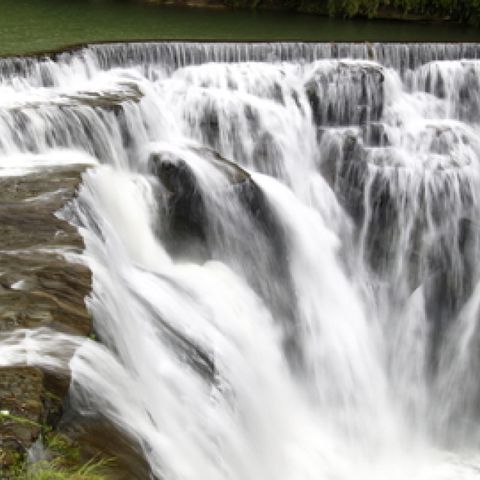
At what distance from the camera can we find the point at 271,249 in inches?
392

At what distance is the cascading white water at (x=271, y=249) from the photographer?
6258 millimetres

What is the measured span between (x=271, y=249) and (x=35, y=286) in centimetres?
525

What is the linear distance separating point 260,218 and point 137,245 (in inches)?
85.7

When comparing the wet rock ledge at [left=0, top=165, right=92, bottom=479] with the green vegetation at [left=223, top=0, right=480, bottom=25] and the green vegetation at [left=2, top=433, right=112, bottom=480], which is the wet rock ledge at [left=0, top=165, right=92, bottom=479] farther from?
the green vegetation at [left=223, top=0, right=480, bottom=25]

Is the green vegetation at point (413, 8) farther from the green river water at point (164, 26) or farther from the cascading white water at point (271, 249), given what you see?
the cascading white water at point (271, 249)

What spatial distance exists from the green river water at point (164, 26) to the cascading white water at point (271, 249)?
3618mm

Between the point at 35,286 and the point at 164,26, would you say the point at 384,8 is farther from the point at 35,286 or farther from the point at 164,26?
the point at 35,286

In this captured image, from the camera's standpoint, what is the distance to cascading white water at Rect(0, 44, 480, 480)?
626cm

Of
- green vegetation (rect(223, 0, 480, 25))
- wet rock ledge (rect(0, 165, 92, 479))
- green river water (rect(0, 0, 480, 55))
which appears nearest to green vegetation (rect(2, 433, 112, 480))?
wet rock ledge (rect(0, 165, 92, 479))

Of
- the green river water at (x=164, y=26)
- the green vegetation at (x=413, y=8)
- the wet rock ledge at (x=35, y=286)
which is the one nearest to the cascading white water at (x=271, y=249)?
the wet rock ledge at (x=35, y=286)

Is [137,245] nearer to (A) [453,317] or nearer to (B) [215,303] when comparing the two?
(B) [215,303]

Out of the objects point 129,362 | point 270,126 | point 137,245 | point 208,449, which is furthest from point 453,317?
point 129,362

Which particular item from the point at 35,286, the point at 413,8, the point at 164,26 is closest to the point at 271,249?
the point at 35,286

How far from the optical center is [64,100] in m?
10.3
